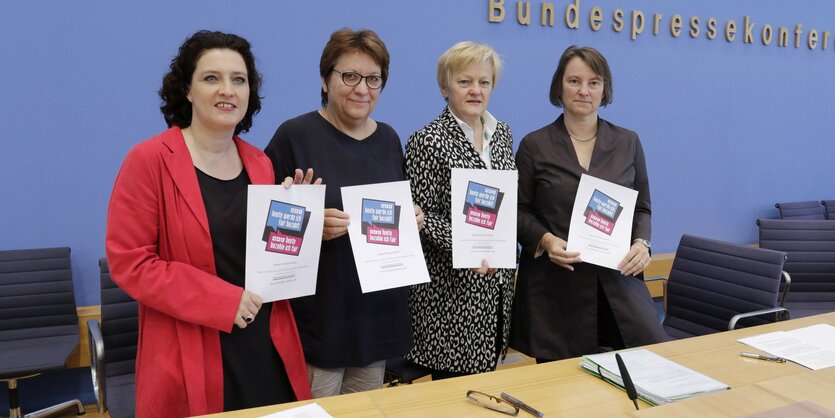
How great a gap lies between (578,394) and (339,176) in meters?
0.97

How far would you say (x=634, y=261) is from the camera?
2186 mm

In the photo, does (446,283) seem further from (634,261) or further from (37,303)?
(37,303)

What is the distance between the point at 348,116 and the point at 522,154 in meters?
0.85

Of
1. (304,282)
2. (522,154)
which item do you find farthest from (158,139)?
(522,154)

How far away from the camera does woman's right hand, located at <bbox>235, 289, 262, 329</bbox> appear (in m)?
1.58

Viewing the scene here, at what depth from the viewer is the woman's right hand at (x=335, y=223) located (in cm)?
177

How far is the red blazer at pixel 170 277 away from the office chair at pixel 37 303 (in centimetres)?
151

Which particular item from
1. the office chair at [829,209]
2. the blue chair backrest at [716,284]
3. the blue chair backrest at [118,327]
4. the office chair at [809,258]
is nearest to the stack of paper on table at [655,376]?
the blue chair backrest at [716,284]

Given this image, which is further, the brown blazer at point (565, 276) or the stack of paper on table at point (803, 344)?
the brown blazer at point (565, 276)

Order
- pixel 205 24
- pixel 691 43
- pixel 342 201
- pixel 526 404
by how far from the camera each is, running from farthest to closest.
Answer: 1. pixel 691 43
2. pixel 205 24
3. pixel 342 201
4. pixel 526 404

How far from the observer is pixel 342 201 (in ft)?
5.99

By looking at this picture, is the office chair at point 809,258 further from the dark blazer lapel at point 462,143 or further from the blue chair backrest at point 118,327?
the blue chair backrest at point 118,327

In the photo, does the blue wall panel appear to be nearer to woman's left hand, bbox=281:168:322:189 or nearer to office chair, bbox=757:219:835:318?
office chair, bbox=757:219:835:318

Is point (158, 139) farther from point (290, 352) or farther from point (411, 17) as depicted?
point (411, 17)
